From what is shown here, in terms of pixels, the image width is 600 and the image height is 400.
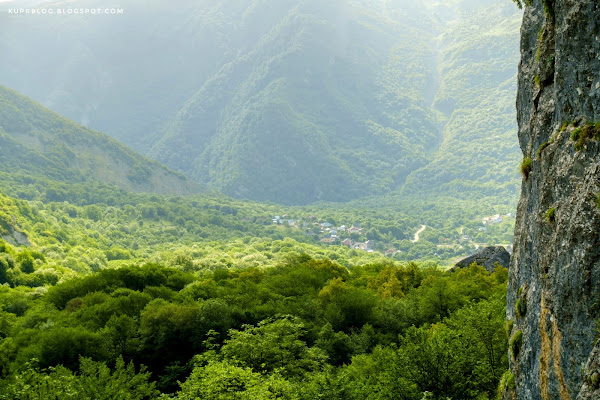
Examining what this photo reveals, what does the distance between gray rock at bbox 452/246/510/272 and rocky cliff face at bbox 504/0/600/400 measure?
5819 centimetres

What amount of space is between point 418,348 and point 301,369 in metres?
11.0

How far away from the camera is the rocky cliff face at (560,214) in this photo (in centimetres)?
1292

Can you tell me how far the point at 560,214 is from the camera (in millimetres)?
14547

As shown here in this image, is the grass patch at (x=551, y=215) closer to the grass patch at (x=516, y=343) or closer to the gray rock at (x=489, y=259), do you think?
the grass patch at (x=516, y=343)

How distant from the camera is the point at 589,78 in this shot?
13.8 meters

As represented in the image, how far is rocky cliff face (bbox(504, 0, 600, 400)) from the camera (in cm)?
1292

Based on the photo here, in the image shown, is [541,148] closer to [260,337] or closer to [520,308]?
[520,308]

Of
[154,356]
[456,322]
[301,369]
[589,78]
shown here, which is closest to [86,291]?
[154,356]

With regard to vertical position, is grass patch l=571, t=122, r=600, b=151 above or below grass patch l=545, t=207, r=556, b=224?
above

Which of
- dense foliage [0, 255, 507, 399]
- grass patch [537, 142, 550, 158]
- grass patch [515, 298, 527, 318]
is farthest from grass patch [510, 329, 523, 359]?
dense foliage [0, 255, 507, 399]

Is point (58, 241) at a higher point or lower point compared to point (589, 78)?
higher

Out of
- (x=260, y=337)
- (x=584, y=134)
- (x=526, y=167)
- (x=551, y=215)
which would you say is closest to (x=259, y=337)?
(x=260, y=337)

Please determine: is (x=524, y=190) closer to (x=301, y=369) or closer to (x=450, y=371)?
(x=450, y=371)

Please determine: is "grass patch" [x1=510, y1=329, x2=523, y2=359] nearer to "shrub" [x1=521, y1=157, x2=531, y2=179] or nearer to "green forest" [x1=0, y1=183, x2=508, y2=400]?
"green forest" [x1=0, y1=183, x2=508, y2=400]
